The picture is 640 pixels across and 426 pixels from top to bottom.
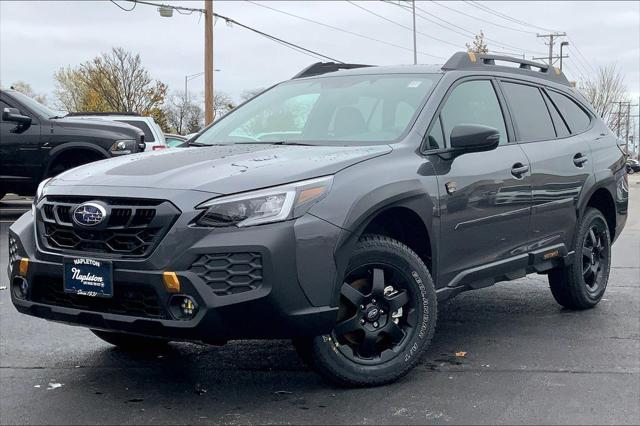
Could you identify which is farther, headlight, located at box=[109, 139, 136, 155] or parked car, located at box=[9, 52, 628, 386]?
headlight, located at box=[109, 139, 136, 155]

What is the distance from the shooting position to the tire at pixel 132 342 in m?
5.02

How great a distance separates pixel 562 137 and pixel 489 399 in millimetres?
2590

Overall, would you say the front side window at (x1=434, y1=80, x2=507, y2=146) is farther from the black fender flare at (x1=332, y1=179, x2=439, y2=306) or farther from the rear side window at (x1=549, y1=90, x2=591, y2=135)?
the rear side window at (x1=549, y1=90, x2=591, y2=135)

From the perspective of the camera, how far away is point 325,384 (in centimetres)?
434

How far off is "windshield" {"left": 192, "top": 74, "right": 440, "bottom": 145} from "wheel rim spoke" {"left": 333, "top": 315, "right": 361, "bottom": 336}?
107 cm

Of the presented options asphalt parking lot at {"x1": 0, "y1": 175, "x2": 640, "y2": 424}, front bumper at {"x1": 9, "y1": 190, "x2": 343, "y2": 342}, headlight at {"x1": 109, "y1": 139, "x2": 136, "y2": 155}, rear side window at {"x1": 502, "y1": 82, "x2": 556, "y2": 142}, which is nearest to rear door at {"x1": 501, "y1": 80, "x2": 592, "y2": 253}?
rear side window at {"x1": 502, "y1": 82, "x2": 556, "y2": 142}

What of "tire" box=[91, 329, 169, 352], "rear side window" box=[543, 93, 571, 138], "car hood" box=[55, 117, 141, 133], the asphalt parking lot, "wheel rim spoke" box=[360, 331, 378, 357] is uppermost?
"car hood" box=[55, 117, 141, 133]

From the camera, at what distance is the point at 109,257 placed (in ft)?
12.5

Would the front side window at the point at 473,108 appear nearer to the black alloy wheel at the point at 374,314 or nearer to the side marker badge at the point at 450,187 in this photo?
the side marker badge at the point at 450,187

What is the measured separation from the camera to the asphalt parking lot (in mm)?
3916

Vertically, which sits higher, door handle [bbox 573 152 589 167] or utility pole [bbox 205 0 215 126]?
utility pole [bbox 205 0 215 126]

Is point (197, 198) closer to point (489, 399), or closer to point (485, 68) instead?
point (489, 399)

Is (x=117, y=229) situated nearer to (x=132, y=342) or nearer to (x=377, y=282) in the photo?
(x=377, y=282)

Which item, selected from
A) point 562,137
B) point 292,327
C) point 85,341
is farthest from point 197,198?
point 562,137
